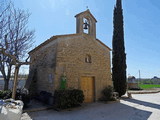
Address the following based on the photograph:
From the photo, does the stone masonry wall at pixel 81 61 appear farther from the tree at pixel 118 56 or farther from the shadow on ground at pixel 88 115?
the shadow on ground at pixel 88 115

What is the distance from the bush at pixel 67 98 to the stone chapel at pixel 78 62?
0.73 meters

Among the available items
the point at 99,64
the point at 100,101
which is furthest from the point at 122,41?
the point at 100,101

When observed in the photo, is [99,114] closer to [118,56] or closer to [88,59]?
[88,59]

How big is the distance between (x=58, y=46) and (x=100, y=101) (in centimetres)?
520

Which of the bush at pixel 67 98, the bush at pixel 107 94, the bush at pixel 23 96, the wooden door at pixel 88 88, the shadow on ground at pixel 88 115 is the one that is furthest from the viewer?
the bush at pixel 107 94

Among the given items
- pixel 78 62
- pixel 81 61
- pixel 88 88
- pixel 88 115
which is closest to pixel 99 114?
pixel 88 115

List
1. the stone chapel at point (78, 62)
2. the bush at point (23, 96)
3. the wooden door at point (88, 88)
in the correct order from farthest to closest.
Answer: the wooden door at point (88, 88)
the stone chapel at point (78, 62)
the bush at point (23, 96)

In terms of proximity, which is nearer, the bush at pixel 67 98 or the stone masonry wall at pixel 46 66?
the bush at pixel 67 98

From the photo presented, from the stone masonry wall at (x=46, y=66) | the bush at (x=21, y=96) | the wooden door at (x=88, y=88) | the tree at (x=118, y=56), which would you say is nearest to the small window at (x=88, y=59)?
the wooden door at (x=88, y=88)

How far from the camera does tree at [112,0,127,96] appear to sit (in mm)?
12148

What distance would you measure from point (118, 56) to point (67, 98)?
279 inches

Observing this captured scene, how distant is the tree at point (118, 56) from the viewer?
12.1 m

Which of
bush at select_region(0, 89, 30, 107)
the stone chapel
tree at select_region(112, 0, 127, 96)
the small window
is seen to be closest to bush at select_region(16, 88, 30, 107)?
bush at select_region(0, 89, 30, 107)

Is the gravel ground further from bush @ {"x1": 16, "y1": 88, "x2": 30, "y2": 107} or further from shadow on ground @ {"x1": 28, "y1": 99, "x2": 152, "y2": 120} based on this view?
bush @ {"x1": 16, "y1": 88, "x2": 30, "y2": 107}
